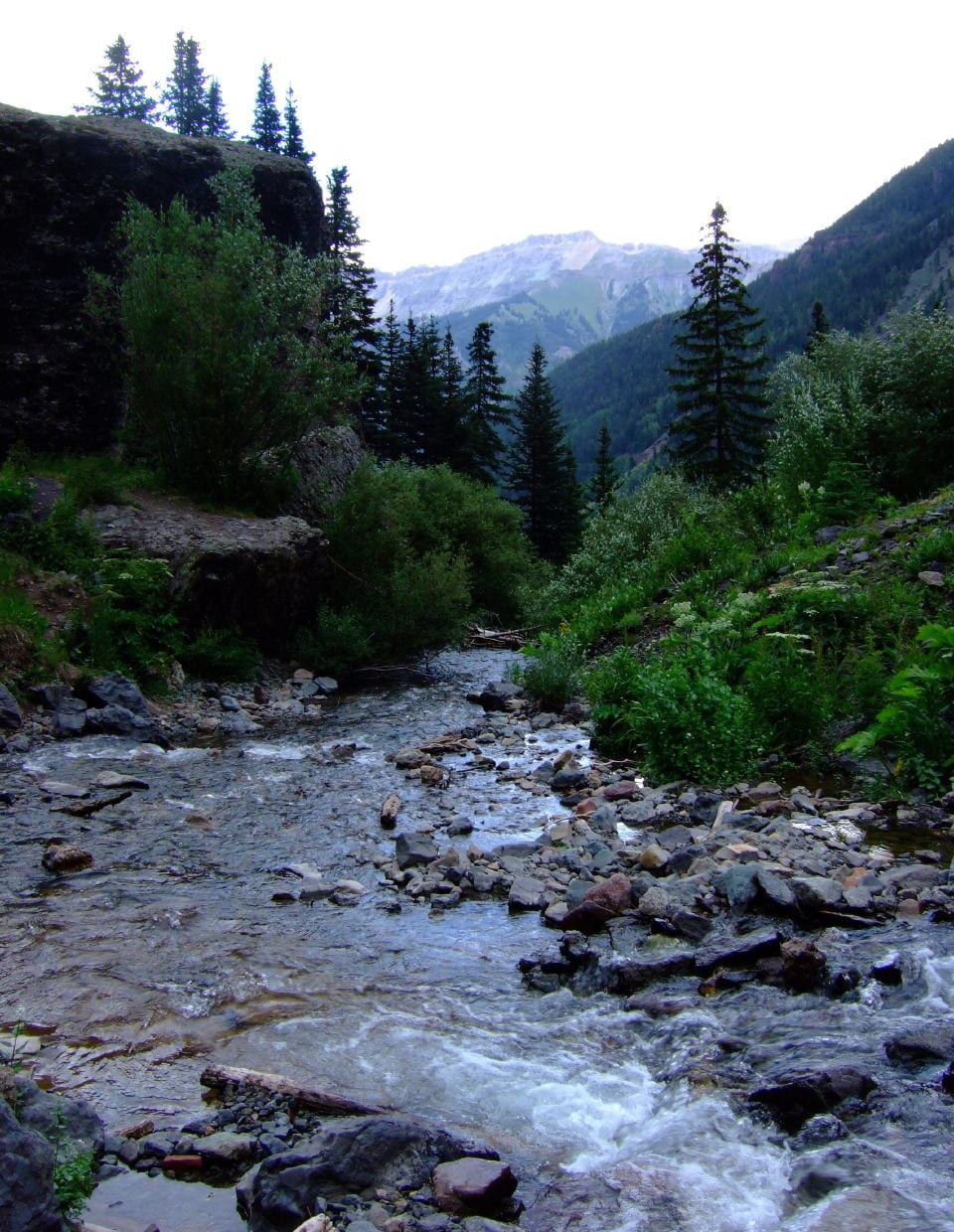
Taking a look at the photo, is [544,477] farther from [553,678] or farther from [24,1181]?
[24,1181]

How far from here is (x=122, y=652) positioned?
46.8 ft

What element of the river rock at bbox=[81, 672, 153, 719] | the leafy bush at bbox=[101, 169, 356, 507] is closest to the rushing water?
the river rock at bbox=[81, 672, 153, 719]

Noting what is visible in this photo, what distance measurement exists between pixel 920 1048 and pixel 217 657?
14.0 metres

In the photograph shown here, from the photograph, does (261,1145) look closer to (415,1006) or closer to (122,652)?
(415,1006)

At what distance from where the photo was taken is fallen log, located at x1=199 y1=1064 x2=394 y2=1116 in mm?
3852

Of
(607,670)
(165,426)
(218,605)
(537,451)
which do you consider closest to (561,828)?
(607,670)

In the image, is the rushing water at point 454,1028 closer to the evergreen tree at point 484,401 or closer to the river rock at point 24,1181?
the river rock at point 24,1181

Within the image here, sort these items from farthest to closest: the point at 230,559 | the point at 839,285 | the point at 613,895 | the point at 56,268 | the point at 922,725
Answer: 1. the point at 839,285
2. the point at 56,268
3. the point at 230,559
4. the point at 922,725
5. the point at 613,895

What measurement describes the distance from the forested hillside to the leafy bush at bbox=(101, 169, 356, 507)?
417ft

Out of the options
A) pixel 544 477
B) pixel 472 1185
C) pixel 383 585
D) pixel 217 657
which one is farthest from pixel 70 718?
pixel 544 477

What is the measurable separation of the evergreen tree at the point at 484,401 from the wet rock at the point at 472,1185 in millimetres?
46011

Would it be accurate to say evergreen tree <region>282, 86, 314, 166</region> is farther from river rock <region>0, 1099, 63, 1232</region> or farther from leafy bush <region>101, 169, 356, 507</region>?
river rock <region>0, 1099, 63, 1232</region>

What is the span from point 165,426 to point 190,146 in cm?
1234

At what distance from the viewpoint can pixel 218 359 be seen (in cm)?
1873
